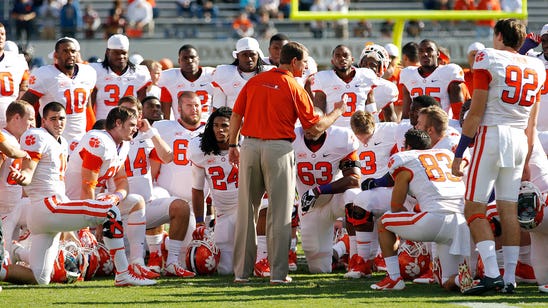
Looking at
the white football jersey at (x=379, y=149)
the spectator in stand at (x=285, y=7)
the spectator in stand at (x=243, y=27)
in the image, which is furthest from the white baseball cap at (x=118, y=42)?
the spectator in stand at (x=285, y=7)

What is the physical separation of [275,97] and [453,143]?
1.37m

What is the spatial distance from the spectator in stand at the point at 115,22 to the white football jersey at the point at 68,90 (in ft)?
31.5

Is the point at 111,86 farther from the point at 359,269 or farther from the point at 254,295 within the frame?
the point at 254,295

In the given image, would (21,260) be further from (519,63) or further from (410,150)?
(519,63)

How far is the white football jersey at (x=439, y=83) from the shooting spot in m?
10.7

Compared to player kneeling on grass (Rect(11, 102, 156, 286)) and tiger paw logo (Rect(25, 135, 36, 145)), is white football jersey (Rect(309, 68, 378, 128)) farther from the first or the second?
tiger paw logo (Rect(25, 135, 36, 145))

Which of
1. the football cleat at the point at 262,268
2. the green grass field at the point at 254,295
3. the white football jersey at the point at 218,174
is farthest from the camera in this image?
the white football jersey at the point at 218,174

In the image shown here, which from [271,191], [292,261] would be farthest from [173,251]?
[271,191]

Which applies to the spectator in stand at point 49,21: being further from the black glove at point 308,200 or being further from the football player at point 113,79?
the black glove at point 308,200

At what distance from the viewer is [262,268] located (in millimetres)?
8367

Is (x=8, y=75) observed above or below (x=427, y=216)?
above

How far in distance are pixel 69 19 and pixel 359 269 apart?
1238cm

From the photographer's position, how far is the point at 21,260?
8.05 meters

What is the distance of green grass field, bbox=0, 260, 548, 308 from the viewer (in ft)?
21.9
